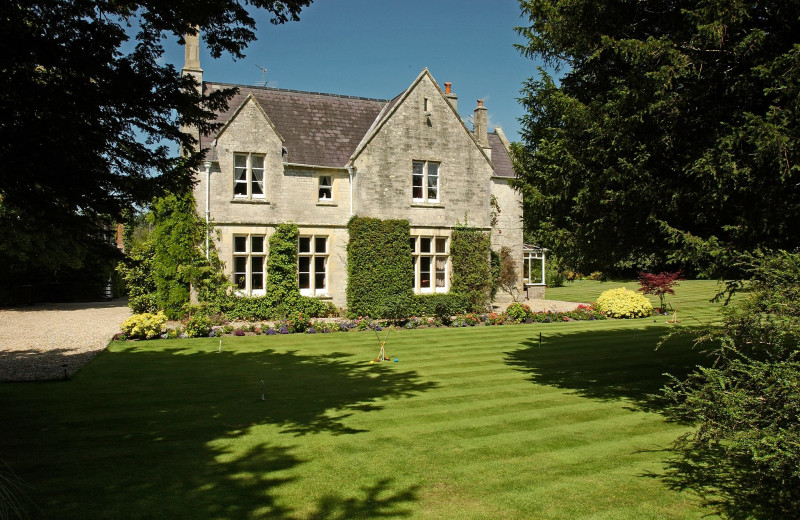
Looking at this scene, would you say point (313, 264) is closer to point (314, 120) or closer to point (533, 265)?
point (314, 120)

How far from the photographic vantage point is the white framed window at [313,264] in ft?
81.2

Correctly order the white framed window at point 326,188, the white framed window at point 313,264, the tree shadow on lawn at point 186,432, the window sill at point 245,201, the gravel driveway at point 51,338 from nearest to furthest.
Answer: the tree shadow on lawn at point 186,432 < the gravel driveway at point 51,338 < the window sill at point 245,201 < the white framed window at point 313,264 < the white framed window at point 326,188

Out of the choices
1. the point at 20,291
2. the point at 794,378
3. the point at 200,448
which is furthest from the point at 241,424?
the point at 20,291

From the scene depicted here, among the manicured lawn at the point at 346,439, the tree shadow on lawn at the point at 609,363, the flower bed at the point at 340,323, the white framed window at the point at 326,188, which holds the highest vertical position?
the white framed window at the point at 326,188

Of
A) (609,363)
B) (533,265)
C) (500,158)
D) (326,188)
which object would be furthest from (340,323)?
(533,265)

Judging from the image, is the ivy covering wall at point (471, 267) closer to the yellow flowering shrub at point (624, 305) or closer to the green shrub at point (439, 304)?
the green shrub at point (439, 304)

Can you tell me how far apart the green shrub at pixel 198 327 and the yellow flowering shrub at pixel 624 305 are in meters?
17.1

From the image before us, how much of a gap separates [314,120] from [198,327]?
11.4m

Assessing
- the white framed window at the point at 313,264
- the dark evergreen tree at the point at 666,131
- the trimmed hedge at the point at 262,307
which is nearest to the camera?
the dark evergreen tree at the point at 666,131

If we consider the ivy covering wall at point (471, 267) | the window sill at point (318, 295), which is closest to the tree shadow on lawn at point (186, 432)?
the window sill at point (318, 295)

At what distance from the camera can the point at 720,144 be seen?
8.42 metres

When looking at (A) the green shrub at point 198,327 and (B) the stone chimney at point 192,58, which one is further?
(B) the stone chimney at point 192,58

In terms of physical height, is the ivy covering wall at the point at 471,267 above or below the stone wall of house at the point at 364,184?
below

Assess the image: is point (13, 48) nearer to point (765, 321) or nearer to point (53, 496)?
point (53, 496)
